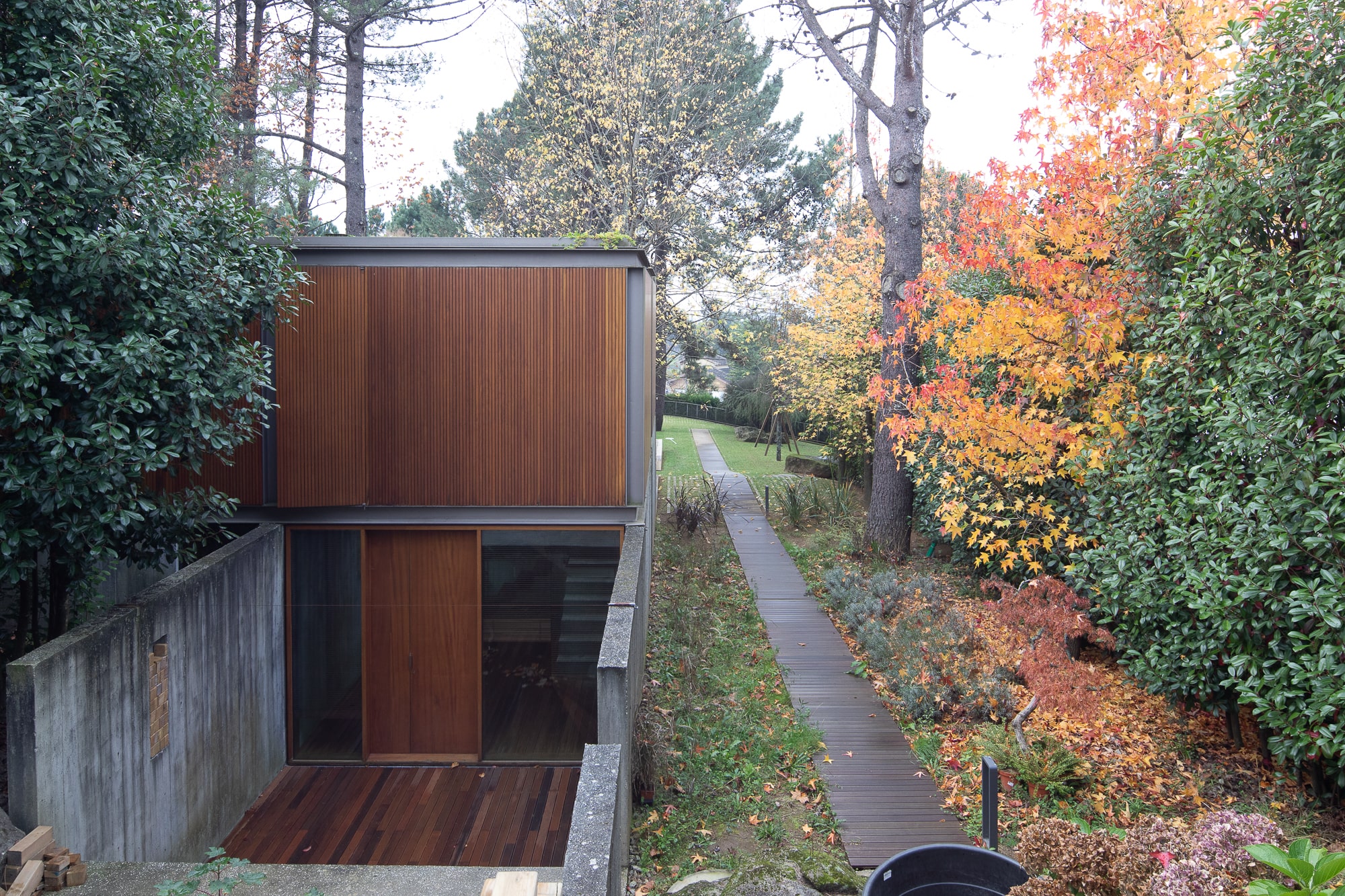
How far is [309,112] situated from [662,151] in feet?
22.6

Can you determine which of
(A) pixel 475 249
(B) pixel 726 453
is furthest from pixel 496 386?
(B) pixel 726 453

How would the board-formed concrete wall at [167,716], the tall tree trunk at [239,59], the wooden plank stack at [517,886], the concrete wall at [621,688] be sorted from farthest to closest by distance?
the tall tree trunk at [239,59]
the concrete wall at [621,688]
the board-formed concrete wall at [167,716]
the wooden plank stack at [517,886]

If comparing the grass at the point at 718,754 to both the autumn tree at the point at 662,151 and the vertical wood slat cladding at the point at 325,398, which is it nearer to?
the vertical wood slat cladding at the point at 325,398

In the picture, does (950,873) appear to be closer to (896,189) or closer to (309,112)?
(896,189)

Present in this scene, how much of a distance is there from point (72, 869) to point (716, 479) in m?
15.1

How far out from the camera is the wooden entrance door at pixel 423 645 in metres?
7.44

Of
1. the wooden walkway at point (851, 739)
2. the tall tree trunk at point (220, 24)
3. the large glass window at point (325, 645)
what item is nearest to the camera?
the wooden walkway at point (851, 739)

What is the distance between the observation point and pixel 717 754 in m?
6.10

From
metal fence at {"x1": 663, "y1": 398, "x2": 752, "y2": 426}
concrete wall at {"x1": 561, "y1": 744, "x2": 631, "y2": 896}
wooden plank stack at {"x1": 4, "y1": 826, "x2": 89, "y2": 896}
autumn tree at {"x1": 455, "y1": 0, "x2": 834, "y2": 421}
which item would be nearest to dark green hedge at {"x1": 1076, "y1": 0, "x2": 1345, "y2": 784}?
concrete wall at {"x1": 561, "y1": 744, "x2": 631, "y2": 896}

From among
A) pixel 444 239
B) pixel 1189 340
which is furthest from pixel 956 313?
pixel 444 239

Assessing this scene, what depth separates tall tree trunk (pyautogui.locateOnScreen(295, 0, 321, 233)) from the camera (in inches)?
525

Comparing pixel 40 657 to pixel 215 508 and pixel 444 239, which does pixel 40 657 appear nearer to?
pixel 215 508

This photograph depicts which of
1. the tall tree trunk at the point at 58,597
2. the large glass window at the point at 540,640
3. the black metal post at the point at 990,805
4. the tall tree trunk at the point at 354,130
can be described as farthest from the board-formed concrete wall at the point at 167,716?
the tall tree trunk at the point at 354,130

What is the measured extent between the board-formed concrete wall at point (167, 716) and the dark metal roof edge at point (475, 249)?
2473 mm
